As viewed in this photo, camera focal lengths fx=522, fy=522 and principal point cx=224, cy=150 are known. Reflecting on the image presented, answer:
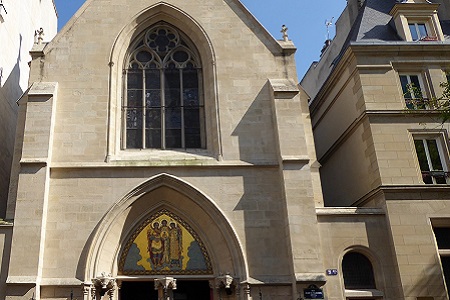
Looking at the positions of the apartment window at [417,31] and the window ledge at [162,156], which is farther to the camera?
the apartment window at [417,31]

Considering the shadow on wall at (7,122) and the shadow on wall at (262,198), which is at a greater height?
the shadow on wall at (7,122)

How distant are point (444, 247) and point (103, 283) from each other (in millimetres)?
9907

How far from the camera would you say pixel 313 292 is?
45.7 ft

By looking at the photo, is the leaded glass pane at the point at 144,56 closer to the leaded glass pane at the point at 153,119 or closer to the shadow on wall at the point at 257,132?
the leaded glass pane at the point at 153,119

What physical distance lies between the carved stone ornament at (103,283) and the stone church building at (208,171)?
6 centimetres

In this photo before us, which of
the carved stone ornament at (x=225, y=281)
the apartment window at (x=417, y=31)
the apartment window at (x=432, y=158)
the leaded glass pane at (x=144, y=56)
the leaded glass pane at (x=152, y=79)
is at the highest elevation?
the apartment window at (x=417, y=31)

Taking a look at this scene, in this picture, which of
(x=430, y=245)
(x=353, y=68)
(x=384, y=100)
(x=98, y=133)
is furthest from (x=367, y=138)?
(x=98, y=133)

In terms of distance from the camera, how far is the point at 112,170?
50.6 ft

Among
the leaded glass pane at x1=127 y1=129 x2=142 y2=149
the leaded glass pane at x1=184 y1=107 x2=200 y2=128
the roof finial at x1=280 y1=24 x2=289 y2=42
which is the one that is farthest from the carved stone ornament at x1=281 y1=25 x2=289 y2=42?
the leaded glass pane at x1=127 y1=129 x2=142 y2=149

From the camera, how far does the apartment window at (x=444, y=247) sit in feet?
49.9

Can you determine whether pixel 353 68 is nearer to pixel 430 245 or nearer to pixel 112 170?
pixel 430 245

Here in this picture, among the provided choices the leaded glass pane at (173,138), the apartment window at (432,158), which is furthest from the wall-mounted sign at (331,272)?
the leaded glass pane at (173,138)

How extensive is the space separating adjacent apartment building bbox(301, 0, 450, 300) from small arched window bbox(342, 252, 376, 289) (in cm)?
6

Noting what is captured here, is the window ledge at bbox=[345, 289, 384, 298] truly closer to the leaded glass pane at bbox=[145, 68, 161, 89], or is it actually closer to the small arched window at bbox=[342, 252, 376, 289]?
the small arched window at bbox=[342, 252, 376, 289]
